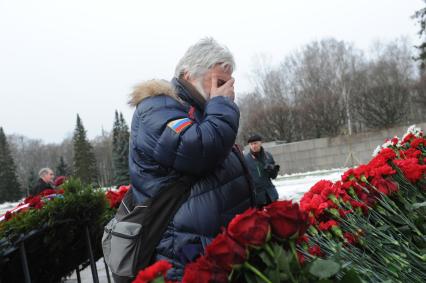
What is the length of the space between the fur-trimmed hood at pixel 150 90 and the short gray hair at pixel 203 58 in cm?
10

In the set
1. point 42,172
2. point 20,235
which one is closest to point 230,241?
point 20,235

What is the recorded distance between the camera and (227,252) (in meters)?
0.90

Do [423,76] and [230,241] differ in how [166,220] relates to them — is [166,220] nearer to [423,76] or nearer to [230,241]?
[230,241]

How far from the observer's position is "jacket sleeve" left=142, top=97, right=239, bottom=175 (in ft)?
5.03

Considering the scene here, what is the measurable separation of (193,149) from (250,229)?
658 millimetres

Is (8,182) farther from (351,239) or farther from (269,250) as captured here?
(269,250)

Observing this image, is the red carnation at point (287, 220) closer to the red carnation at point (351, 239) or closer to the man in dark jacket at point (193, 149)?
the man in dark jacket at point (193, 149)

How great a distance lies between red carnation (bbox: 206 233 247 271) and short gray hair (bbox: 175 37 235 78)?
99 cm

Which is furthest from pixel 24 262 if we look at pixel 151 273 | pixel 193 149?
pixel 151 273

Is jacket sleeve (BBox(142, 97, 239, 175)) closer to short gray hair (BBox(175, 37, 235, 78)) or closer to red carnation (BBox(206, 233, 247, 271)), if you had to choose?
short gray hair (BBox(175, 37, 235, 78))

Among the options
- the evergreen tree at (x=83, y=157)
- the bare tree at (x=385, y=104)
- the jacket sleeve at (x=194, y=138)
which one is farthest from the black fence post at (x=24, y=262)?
the evergreen tree at (x=83, y=157)

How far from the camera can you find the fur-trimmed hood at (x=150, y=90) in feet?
5.63

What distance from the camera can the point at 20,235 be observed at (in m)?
3.08

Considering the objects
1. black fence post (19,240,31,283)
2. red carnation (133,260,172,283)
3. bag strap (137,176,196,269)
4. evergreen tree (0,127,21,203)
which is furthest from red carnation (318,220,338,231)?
evergreen tree (0,127,21,203)
